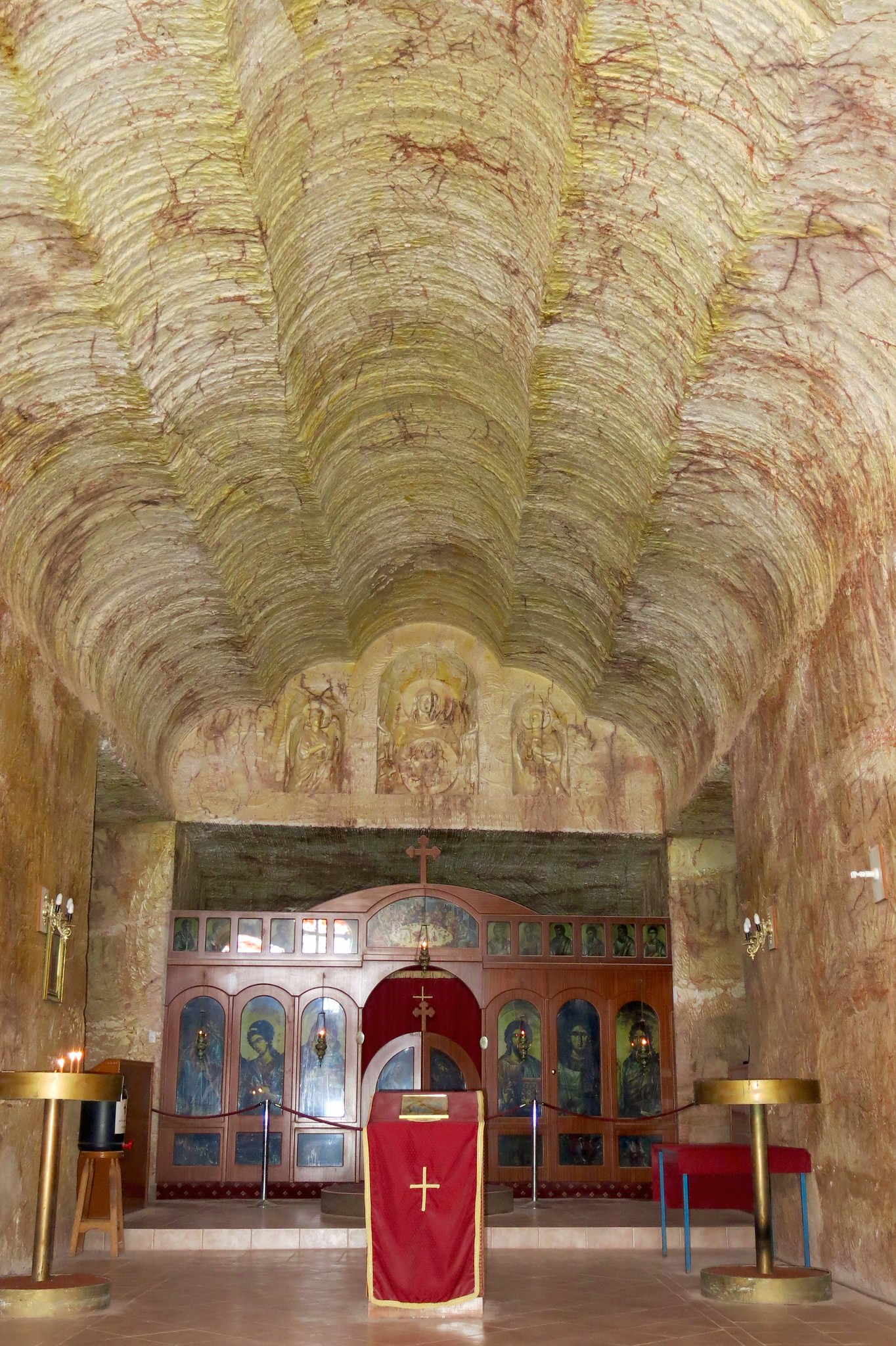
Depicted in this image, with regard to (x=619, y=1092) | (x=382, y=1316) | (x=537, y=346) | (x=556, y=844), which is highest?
(x=537, y=346)

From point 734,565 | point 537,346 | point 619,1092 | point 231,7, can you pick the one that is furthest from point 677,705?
point 231,7

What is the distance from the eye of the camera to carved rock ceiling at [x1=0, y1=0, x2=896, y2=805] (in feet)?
21.0

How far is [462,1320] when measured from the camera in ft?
24.2

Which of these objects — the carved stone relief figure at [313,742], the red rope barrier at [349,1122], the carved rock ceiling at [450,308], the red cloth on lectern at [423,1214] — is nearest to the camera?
the carved rock ceiling at [450,308]

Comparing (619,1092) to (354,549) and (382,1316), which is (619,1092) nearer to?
(354,549)

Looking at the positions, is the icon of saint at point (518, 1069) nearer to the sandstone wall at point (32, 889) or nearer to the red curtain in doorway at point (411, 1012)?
the red curtain in doorway at point (411, 1012)

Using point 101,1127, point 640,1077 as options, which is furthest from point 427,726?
point 101,1127

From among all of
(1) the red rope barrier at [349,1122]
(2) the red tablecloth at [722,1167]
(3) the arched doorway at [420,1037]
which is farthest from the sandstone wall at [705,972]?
(2) the red tablecloth at [722,1167]

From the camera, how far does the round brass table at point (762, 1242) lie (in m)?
7.92

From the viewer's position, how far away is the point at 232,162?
7.24 metres

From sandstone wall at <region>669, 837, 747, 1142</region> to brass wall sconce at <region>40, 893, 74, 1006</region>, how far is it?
7.42 meters

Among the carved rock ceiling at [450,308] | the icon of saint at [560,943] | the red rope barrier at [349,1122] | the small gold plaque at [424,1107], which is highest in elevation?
the carved rock ceiling at [450,308]

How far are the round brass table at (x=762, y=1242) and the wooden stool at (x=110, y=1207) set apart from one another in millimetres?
4822

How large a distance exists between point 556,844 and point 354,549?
4723mm
